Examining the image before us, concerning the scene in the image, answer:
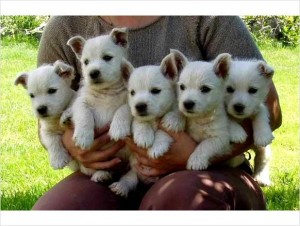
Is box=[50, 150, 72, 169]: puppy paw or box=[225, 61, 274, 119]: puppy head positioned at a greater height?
box=[225, 61, 274, 119]: puppy head

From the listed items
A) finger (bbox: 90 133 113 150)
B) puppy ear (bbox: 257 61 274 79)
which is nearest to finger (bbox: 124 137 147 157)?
finger (bbox: 90 133 113 150)

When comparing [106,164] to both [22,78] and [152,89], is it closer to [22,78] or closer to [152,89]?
[152,89]

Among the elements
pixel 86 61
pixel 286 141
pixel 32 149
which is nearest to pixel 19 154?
pixel 32 149

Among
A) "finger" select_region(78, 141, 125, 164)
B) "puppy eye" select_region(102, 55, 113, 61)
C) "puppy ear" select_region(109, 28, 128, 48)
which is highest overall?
"puppy ear" select_region(109, 28, 128, 48)

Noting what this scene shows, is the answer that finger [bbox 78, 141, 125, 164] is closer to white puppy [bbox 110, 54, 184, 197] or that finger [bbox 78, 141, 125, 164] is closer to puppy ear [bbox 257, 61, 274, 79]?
white puppy [bbox 110, 54, 184, 197]

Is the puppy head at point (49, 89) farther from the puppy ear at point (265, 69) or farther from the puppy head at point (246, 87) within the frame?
the puppy ear at point (265, 69)
